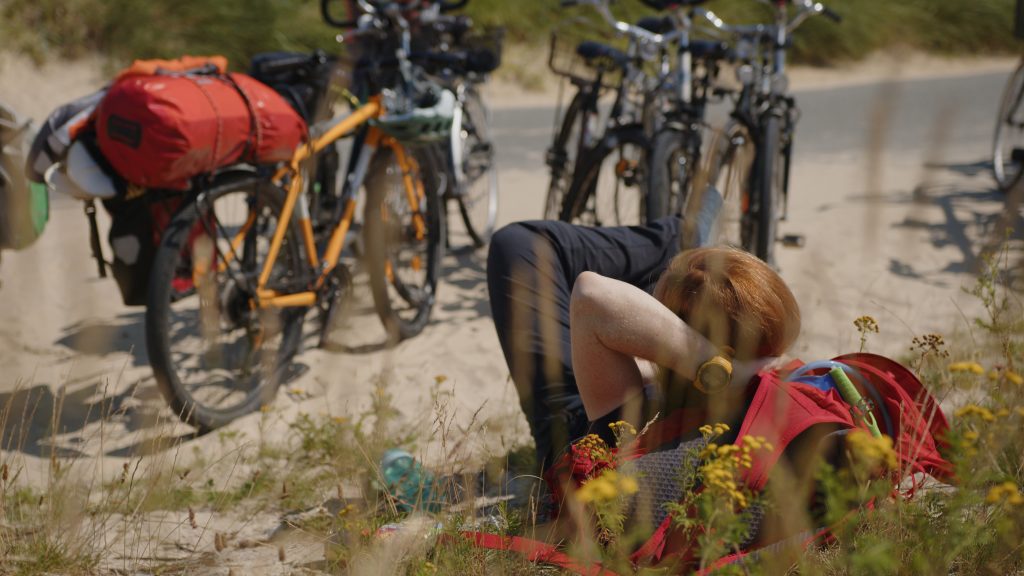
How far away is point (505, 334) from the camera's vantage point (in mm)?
2887

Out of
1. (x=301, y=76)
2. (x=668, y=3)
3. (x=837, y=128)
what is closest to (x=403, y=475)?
(x=301, y=76)

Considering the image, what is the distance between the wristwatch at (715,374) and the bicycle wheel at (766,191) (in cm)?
273

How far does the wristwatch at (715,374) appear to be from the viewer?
216 centimetres

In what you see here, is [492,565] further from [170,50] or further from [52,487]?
[170,50]

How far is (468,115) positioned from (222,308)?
252 cm

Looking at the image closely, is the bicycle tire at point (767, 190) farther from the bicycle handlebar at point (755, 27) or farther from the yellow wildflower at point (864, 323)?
the yellow wildflower at point (864, 323)

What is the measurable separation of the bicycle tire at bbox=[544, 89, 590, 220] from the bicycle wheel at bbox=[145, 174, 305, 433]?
1695mm

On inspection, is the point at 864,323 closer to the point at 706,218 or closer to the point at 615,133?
the point at 706,218

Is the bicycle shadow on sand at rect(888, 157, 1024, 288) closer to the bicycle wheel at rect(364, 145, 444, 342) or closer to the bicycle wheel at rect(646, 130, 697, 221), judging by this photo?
the bicycle wheel at rect(646, 130, 697, 221)

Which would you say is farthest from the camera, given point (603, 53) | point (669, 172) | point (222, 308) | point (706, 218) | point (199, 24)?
point (199, 24)

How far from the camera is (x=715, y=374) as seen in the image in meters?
2.17

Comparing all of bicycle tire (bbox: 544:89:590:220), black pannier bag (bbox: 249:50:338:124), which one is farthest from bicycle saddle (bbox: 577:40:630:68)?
black pannier bag (bbox: 249:50:338:124)

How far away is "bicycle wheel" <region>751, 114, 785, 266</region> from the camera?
15.7 feet

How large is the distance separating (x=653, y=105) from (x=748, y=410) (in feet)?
9.73
